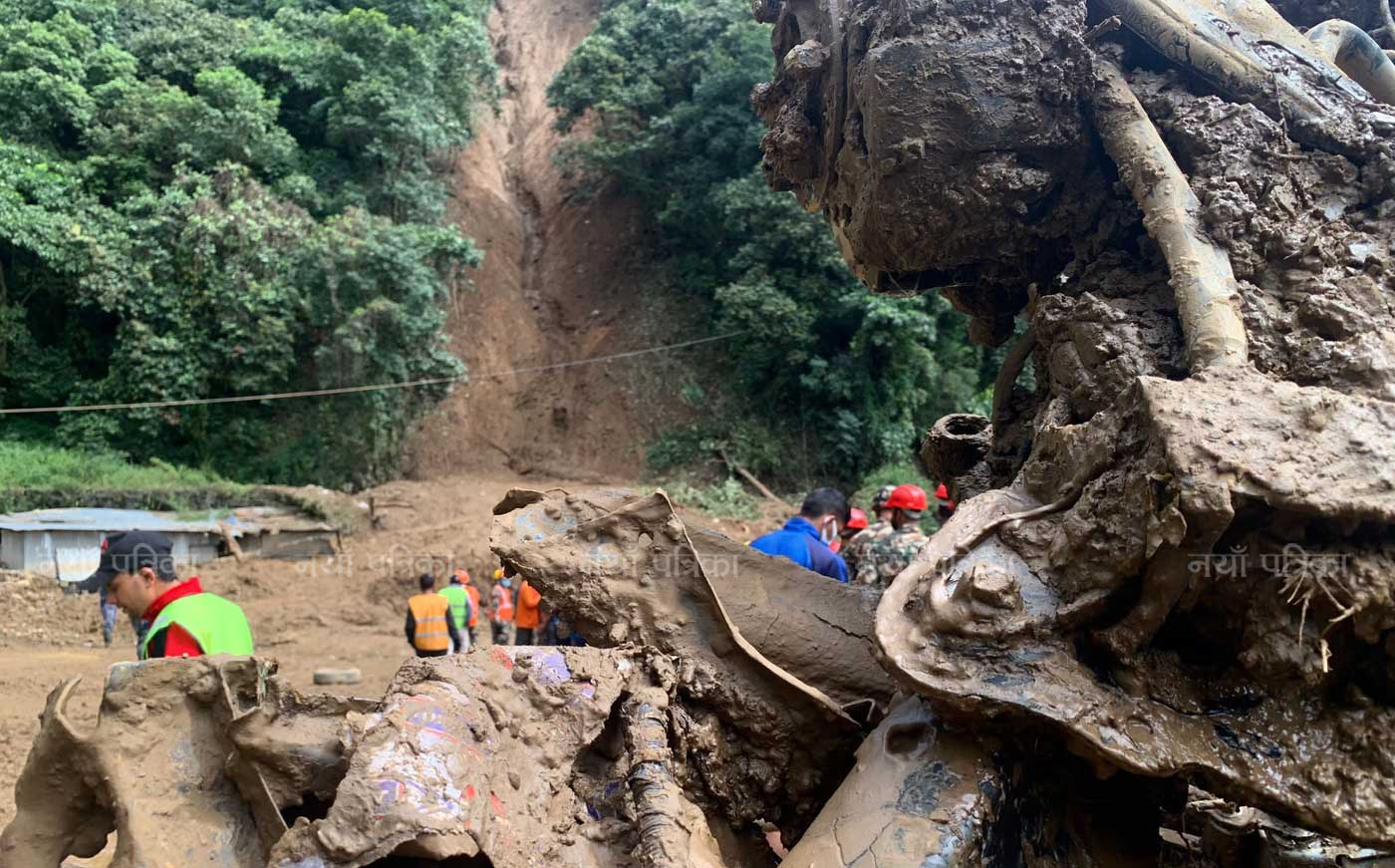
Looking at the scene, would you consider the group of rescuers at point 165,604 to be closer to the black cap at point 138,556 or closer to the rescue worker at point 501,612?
the black cap at point 138,556

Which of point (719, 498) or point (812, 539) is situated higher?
point (812, 539)

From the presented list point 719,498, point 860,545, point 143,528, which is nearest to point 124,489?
point 143,528

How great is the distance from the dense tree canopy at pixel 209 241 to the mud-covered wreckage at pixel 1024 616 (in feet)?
45.5

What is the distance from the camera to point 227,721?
6.18 feet

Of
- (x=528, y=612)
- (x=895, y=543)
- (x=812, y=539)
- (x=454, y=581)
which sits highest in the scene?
(x=812, y=539)

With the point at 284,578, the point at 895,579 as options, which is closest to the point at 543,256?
the point at 284,578

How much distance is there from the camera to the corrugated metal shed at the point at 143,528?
11320 mm

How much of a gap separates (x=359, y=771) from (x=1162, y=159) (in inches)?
94.3

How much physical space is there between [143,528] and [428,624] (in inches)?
261

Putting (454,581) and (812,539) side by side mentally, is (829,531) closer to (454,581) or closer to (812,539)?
(812,539)

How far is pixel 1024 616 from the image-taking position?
199 cm

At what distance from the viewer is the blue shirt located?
384 centimetres

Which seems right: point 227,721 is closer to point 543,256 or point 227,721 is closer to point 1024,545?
point 1024,545

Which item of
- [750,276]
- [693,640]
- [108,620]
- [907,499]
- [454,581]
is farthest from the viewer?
[750,276]
